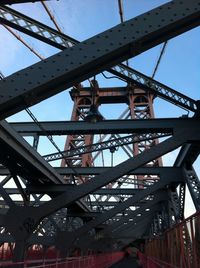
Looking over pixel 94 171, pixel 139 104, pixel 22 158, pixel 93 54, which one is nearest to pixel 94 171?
pixel 94 171

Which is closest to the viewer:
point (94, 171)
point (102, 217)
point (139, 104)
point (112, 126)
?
point (112, 126)

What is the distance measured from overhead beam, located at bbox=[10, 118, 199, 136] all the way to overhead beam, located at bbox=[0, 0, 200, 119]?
6588mm

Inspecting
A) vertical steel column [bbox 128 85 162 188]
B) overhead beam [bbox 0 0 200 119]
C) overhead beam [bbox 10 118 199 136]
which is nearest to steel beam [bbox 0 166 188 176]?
overhead beam [bbox 10 118 199 136]

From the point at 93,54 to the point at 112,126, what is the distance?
23.7 ft

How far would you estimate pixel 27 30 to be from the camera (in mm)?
9398

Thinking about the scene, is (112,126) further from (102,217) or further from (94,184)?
(102,217)

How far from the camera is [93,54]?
544 cm

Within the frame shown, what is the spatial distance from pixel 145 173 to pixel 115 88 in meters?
29.1

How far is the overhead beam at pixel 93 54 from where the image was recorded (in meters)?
5.25

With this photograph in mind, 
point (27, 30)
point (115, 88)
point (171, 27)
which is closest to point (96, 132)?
point (27, 30)

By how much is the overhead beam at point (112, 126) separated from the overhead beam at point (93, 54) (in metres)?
6.59

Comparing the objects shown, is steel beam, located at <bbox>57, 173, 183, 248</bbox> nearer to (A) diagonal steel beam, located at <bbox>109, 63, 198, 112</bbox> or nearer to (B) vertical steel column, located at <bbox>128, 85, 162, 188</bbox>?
(A) diagonal steel beam, located at <bbox>109, 63, 198, 112</bbox>

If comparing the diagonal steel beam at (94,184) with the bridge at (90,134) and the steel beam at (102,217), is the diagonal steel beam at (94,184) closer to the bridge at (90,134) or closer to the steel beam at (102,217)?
the bridge at (90,134)

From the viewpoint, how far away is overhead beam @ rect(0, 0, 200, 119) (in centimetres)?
525
